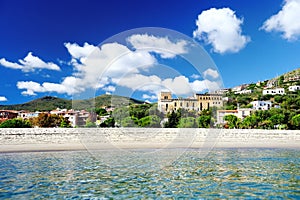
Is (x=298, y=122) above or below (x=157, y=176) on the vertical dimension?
above

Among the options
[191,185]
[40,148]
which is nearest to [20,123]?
[40,148]

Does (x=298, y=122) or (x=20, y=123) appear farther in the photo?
(x=298, y=122)

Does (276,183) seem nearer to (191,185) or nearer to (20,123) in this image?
(191,185)

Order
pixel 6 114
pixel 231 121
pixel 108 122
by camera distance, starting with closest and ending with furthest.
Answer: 1. pixel 108 122
2. pixel 231 121
3. pixel 6 114

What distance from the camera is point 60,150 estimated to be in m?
20.5

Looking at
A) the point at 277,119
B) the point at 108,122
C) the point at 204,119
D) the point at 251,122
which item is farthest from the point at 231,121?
the point at 204,119

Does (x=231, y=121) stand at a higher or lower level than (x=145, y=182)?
higher

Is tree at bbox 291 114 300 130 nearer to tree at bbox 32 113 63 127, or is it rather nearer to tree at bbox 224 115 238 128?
tree at bbox 224 115 238 128

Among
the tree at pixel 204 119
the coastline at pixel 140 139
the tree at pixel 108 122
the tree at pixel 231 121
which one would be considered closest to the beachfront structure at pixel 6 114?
the tree at pixel 108 122

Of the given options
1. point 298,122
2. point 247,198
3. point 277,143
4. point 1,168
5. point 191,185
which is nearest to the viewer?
point 247,198

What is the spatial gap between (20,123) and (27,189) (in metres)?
27.2

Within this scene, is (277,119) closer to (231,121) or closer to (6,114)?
(231,121)

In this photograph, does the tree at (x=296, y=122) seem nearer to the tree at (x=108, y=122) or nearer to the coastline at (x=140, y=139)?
the coastline at (x=140, y=139)

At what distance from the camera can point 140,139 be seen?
2538 centimetres
